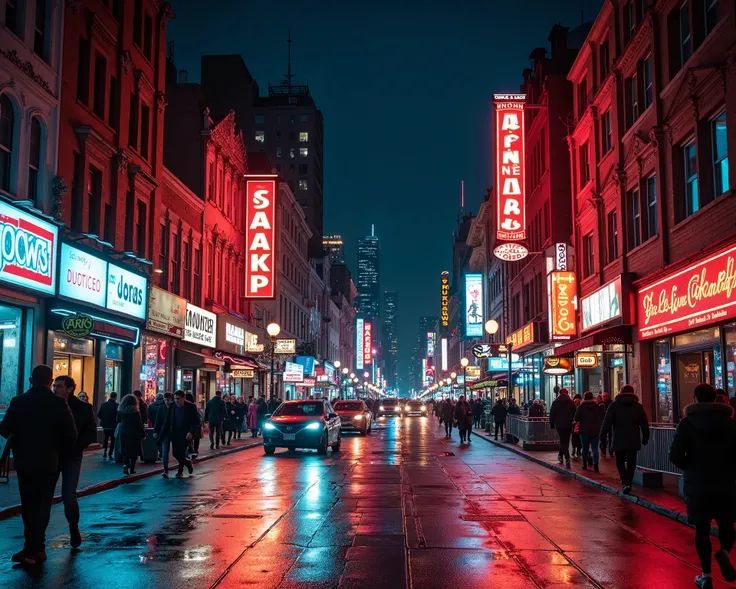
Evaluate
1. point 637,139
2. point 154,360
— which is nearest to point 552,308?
point 637,139

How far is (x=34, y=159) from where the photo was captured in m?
21.7

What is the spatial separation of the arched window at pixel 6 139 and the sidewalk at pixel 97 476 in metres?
7.08

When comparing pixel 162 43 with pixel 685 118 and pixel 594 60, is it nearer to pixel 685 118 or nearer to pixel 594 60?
pixel 594 60

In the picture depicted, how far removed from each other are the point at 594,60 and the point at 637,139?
8.27 metres

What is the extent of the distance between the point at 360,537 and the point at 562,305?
24.9 m

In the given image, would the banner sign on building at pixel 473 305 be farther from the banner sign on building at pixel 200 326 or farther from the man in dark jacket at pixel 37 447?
the man in dark jacket at pixel 37 447

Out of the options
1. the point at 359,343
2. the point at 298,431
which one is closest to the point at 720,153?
the point at 298,431

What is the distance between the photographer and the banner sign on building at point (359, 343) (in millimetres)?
148875

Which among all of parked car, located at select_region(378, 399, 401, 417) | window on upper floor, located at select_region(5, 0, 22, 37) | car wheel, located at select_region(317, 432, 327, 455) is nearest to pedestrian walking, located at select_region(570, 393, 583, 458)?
car wheel, located at select_region(317, 432, 327, 455)

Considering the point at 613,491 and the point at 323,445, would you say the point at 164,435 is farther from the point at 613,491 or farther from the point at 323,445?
the point at 613,491

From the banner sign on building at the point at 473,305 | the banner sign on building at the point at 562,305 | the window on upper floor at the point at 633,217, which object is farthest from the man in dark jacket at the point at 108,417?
the banner sign on building at the point at 473,305

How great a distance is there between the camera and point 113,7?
27.6 m

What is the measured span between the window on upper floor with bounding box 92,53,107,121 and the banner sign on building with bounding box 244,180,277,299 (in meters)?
18.0

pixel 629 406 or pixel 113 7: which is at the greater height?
pixel 113 7
